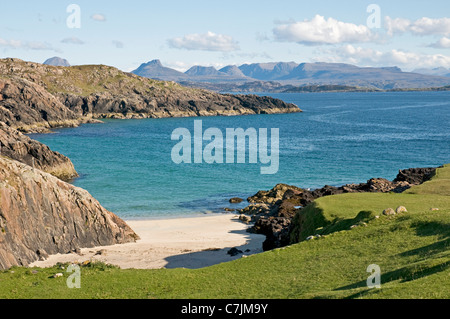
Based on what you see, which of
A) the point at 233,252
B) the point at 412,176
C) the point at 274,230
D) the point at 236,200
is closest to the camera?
the point at 233,252

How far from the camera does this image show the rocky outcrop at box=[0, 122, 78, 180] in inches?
2933

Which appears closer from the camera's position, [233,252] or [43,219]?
[43,219]

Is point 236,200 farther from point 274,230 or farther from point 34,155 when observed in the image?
point 34,155

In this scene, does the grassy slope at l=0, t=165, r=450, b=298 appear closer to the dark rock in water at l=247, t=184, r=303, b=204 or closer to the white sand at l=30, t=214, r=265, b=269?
the white sand at l=30, t=214, r=265, b=269

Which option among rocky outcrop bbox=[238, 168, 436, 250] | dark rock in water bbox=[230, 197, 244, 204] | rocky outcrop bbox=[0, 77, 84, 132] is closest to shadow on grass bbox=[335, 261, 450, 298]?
rocky outcrop bbox=[238, 168, 436, 250]

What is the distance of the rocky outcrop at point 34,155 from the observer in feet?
244

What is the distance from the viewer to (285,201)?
55.4m

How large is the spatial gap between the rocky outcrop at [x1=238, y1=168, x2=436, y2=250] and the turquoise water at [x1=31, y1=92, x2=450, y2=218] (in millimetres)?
5868

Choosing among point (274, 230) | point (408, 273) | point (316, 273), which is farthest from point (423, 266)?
point (274, 230)

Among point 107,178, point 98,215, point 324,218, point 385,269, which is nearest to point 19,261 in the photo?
point 98,215

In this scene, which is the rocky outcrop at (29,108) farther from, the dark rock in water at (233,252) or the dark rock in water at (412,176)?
the dark rock in water at (233,252)

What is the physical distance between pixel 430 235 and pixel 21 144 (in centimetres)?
6577

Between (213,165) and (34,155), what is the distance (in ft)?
105
